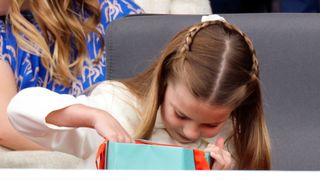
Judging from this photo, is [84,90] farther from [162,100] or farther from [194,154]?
[194,154]

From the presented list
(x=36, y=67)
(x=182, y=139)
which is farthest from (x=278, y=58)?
(x=36, y=67)

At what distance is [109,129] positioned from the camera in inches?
30.8

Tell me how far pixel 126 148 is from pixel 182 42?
15.1 inches

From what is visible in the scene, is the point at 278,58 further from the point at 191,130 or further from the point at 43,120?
the point at 43,120

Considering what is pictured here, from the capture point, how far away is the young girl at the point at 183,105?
2.90 ft

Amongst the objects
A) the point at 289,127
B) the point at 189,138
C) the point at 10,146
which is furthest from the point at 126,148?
the point at 289,127

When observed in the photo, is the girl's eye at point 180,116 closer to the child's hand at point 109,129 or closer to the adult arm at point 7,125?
the child's hand at point 109,129

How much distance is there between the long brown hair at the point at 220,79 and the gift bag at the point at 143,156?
28 cm

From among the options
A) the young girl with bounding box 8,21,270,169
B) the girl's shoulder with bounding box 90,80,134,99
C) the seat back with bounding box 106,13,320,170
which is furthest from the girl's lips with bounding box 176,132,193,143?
the seat back with bounding box 106,13,320,170

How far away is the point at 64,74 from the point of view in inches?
49.8

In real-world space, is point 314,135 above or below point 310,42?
below

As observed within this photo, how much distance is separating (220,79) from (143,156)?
32 centimetres

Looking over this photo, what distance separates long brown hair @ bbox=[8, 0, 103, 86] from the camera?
1.26 meters

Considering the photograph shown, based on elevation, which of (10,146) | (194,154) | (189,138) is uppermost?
(194,154)
